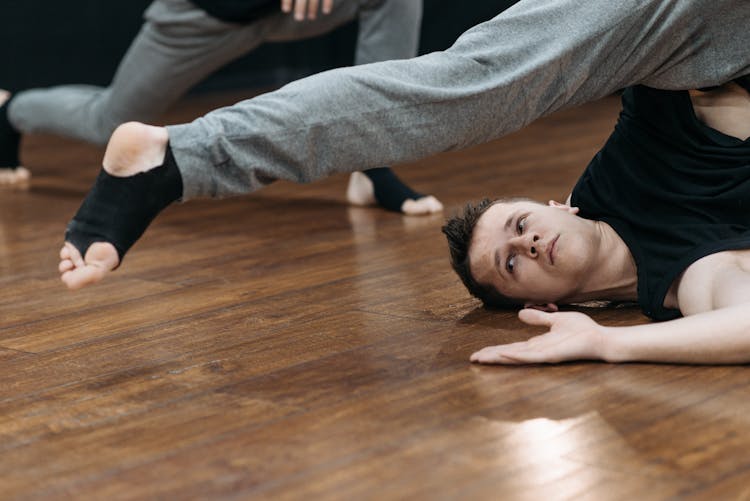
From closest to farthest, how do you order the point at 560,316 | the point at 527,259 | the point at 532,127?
the point at 560,316
the point at 527,259
the point at 532,127

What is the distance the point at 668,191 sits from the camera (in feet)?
5.93

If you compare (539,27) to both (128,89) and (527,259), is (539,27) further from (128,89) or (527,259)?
(128,89)

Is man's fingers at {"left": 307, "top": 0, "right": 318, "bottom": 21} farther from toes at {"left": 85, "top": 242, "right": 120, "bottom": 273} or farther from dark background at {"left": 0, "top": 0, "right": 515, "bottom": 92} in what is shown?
dark background at {"left": 0, "top": 0, "right": 515, "bottom": 92}

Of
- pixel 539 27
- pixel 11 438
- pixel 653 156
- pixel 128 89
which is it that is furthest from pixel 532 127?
pixel 11 438

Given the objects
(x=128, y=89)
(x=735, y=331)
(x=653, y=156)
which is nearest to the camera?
(x=735, y=331)

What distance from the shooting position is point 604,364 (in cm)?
152

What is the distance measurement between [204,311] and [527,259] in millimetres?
554

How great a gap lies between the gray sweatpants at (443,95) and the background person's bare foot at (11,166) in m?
2.08

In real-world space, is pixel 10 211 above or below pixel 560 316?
below

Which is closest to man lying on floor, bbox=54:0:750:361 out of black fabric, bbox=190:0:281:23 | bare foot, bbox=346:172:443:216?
bare foot, bbox=346:172:443:216

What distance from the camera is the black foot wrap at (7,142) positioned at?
333cm

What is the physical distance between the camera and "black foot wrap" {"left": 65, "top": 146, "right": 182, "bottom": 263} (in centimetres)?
149

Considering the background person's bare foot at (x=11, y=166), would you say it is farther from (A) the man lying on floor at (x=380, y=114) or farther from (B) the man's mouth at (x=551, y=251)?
(B) the man's mouth at (x=551, y=251)

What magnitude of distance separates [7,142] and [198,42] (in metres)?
0.92
